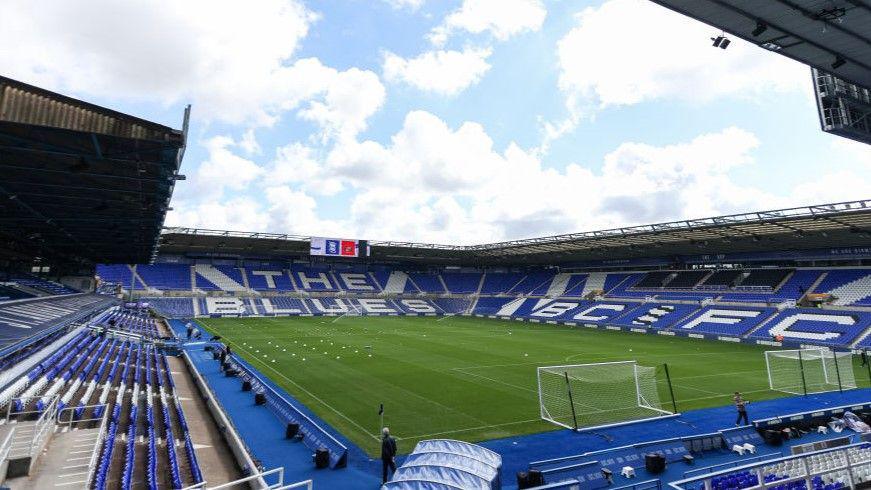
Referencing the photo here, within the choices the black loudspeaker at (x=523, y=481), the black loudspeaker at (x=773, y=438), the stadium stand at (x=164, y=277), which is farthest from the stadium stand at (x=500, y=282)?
the black loudspeaker at (x=523, y=481)

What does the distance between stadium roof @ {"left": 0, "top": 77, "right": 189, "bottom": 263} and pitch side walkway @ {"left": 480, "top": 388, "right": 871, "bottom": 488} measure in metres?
11.1

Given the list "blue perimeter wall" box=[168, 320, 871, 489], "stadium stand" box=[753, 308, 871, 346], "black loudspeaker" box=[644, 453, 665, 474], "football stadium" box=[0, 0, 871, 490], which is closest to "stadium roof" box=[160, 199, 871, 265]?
"football stadium" box=[0, 0, 871, 490]

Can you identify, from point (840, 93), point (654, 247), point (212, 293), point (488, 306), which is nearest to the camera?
point (840, 93)

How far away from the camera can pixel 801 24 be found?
10867mm

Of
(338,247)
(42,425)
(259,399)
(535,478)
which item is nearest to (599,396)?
(535,478)

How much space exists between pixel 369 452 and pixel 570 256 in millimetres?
52818

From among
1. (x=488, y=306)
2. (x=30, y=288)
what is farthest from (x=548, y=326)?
(x=30, y=288)

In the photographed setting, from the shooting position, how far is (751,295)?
44438 mm

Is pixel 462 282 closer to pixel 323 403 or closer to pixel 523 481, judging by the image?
pixel 323 403

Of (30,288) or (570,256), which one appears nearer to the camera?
(30,288)

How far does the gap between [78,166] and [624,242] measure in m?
47.3

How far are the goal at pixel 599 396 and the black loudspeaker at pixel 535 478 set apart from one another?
4.99 metres

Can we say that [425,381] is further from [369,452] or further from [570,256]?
[570,256]

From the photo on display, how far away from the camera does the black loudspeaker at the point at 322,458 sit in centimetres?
1162
